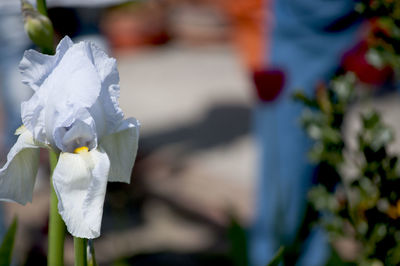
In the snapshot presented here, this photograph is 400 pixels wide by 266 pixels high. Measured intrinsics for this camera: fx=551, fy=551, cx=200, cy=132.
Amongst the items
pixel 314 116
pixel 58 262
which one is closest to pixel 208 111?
pixel 314 116

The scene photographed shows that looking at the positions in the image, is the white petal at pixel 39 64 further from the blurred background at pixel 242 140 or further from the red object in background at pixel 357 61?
the red object in background at pixel 357 61

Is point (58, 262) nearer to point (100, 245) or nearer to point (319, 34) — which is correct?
point (319, 34)

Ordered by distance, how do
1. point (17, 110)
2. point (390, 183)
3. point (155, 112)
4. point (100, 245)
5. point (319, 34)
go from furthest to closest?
point (155, 112) < point (100, 245) < point (17, 110) < point (319, 34) < point (390, 183)

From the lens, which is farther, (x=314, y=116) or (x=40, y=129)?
(x=314, y=116)

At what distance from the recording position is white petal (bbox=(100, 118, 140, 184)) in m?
0.56

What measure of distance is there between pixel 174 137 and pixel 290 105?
164 cm

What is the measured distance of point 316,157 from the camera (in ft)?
3.16

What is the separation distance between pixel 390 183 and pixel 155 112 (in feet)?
8.56

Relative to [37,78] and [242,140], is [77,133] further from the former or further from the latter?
[242,140]

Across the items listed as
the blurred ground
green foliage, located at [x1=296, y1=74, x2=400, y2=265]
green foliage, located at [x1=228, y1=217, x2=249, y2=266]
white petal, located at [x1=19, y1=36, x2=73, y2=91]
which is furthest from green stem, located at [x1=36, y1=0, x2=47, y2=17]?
the blurred ground

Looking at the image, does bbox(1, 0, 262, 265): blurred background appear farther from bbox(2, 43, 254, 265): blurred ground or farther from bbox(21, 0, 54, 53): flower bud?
bbox(21, 0, 54, 53): flower bud

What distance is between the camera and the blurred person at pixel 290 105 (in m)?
1.39

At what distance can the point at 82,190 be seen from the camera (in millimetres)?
530

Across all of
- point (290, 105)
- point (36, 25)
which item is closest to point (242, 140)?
point (290, 105)
